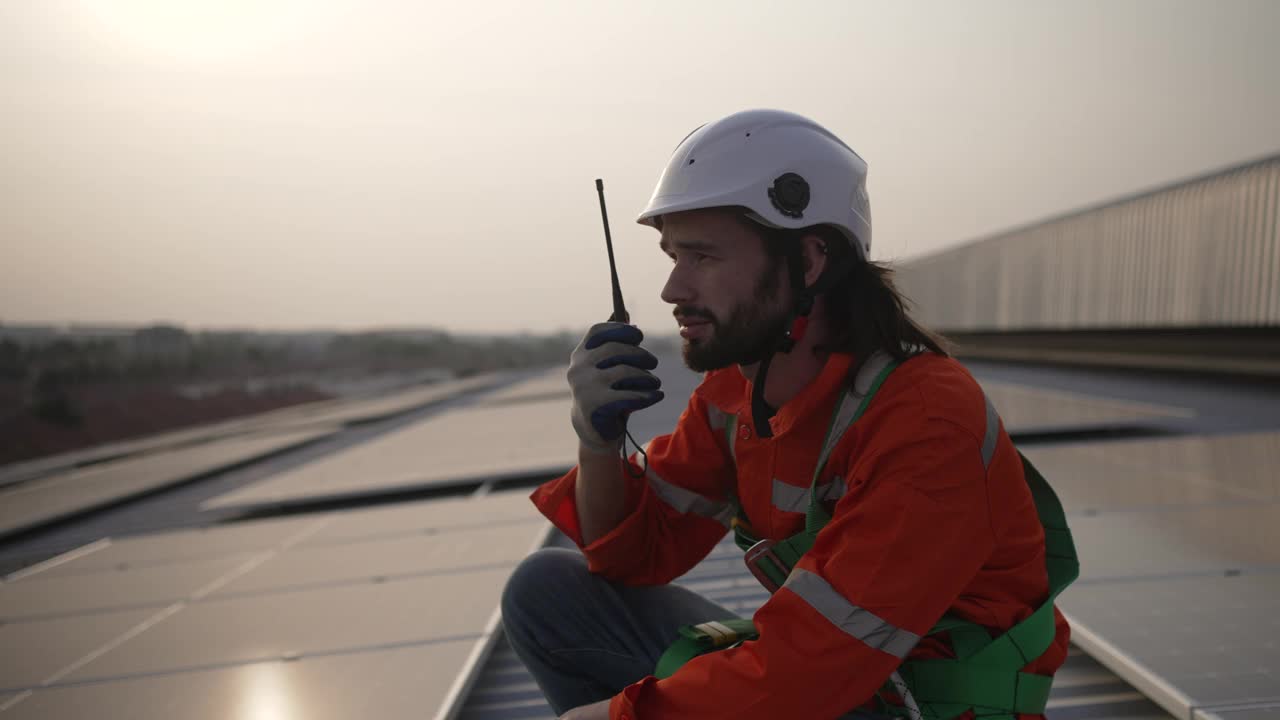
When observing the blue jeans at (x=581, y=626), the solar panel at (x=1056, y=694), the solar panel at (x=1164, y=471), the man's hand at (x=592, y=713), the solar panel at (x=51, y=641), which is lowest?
the solar panel at (x=1164, y=471)

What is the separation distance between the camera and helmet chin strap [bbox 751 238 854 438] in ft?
4.99

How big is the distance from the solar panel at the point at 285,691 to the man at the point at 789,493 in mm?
612

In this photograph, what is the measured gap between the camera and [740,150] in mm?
1664

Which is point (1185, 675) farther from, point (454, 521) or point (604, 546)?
point (454, 521)

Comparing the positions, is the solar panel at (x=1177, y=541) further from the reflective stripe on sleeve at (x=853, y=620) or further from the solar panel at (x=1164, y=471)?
the reflective stripe on sleeve at (x=853, y=620)

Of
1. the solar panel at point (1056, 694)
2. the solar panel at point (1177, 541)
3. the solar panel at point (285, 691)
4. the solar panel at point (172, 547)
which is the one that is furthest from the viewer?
the solar panel at point (172, 547)

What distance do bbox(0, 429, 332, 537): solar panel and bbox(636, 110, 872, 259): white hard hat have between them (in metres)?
5.60

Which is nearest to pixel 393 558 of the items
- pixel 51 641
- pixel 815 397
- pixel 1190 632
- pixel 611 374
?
pixel 51 641

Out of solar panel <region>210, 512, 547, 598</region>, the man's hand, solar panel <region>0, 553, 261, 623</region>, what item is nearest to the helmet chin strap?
the man's hand

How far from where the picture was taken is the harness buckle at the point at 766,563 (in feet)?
4.61

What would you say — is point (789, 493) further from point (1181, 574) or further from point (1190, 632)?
point (1181, 574)

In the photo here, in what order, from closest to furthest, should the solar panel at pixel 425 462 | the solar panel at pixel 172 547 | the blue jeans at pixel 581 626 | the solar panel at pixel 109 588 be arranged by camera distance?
the blue jeans at pixel 581 626 → the solar panel at pixel 109 588 → the solar panel at pixel 172 547 → the solar panel at pixel 425 462

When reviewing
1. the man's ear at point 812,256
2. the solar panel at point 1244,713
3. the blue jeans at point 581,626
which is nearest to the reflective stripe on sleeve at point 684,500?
the blue jeans at point 581,626

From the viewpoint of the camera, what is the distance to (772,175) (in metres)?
1.61
